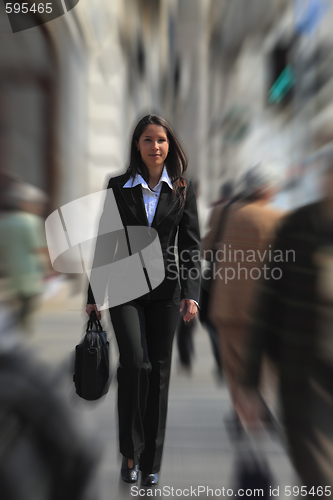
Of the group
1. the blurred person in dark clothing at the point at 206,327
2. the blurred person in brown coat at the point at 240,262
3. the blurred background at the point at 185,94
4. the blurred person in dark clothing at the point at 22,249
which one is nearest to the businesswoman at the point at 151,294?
the blurred background at the point at 185,94

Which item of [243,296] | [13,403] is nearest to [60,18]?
[243,296]

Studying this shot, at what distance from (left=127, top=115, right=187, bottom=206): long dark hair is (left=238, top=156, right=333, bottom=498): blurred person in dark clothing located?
0.55 m

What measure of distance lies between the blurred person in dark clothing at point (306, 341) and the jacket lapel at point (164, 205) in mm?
550

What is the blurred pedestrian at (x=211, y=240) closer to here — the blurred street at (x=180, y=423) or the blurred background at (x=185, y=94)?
the blurred background at (x=185, y=94)

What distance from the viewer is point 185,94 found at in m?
2.49

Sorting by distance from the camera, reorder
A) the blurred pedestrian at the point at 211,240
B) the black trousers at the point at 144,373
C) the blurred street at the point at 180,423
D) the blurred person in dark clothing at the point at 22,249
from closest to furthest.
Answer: the black trousers at the point at 144,373, the blurred street at the point at 180,423, the blurred pedestrian at the point at 211,240, the blurred person in dark clothing at the point at 22,249

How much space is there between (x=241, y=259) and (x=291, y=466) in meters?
1.05

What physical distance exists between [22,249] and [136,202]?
131cm

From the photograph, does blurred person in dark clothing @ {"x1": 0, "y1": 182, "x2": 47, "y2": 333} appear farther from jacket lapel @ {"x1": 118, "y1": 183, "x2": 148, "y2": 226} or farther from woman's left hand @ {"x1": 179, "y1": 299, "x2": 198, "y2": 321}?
woman's left hand @ {"x1": 179, "y1": 299, "x2": 198, "y2": 321}

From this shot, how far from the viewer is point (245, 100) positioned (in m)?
2.46

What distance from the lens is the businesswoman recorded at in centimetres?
169

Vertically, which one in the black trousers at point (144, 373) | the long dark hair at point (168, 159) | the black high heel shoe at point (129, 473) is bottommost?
the black high heel shoe at point (129, 473)

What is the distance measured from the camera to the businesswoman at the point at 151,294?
1.69m

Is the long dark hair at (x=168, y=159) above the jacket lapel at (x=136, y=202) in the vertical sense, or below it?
above
